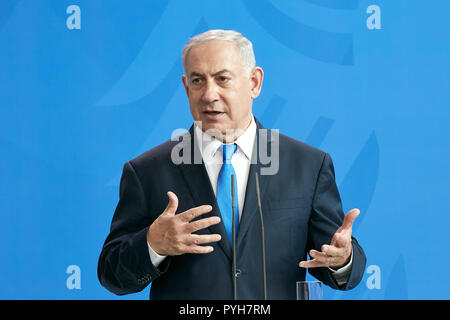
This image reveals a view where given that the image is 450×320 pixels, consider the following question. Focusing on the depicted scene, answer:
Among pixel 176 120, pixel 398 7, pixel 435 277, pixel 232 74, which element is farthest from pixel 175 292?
pixel 398 7

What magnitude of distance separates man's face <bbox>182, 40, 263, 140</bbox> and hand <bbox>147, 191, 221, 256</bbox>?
1.23 feet

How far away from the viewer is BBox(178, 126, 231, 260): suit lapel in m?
1.71

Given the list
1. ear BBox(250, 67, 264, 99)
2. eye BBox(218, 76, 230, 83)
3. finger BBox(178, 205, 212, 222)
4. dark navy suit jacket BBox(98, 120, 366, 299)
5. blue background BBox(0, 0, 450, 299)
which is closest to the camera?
finger BBox(178, 205, 212, 222)

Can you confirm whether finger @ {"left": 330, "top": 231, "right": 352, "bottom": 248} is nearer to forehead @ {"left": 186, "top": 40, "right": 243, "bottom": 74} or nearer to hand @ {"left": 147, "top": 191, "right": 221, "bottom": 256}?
hand @ {"left": 147, "top": 191, "right": 221, "bottom": 256}

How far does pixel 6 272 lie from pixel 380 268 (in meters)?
1.95

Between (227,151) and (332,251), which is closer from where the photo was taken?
(332,251)

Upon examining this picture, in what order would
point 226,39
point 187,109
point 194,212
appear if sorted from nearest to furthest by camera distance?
point 194,212 < point 226,39 < point 187,109

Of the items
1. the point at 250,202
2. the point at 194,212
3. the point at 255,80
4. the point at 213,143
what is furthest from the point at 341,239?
the point at 255,80

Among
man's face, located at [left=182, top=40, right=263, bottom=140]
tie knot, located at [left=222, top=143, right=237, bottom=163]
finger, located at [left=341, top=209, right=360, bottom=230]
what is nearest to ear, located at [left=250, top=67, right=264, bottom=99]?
man's face, located at [left=182, top=40, right=263, bottom=140]

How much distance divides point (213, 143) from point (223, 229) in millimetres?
286

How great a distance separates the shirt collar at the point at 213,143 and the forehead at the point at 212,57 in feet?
0.62

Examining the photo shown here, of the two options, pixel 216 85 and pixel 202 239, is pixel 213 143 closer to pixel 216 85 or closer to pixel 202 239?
pixel 216 85

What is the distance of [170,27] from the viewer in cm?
312

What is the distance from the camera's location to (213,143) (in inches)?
72.2
